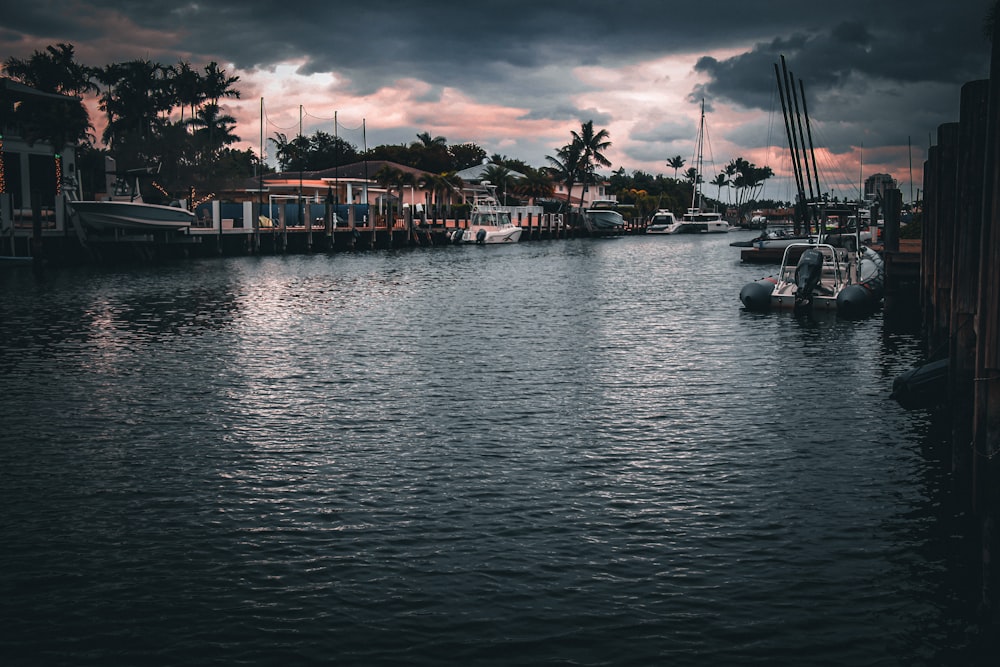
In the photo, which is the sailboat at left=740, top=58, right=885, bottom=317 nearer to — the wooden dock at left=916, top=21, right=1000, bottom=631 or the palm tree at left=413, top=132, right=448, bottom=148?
the wooden dock at left=916, top=21, right=1000, bottom=631

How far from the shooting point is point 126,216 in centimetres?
5850

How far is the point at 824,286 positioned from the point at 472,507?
24598 millimetres

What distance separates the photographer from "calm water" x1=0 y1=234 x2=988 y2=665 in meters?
8.34

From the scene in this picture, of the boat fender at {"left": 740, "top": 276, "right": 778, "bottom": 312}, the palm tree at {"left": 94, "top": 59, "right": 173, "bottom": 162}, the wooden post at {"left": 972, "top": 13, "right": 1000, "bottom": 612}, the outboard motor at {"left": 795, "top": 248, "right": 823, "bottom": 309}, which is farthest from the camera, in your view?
the palm tree at {"left": 94, "top": 59, "right": 173, "bottom": 162}

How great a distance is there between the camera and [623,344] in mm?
26438

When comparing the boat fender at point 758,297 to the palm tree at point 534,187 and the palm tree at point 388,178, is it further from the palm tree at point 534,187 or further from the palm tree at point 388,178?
the palm tree at point 534,187

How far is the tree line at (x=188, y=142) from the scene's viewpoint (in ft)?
265

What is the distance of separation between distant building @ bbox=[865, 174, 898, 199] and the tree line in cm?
4887

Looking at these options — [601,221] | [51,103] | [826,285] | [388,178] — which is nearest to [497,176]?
[601,221]

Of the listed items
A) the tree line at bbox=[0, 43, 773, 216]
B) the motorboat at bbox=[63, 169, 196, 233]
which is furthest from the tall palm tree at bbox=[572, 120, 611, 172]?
the motorboat at bbox=[63, 169, 196, 233]

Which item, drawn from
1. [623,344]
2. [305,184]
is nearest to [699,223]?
[305,184]

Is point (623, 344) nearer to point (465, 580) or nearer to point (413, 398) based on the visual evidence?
point (413, 398)

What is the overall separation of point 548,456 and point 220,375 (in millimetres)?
9795

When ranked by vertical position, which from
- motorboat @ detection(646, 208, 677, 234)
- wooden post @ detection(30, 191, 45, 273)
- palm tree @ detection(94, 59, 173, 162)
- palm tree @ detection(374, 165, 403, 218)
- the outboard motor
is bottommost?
the outboard motor
